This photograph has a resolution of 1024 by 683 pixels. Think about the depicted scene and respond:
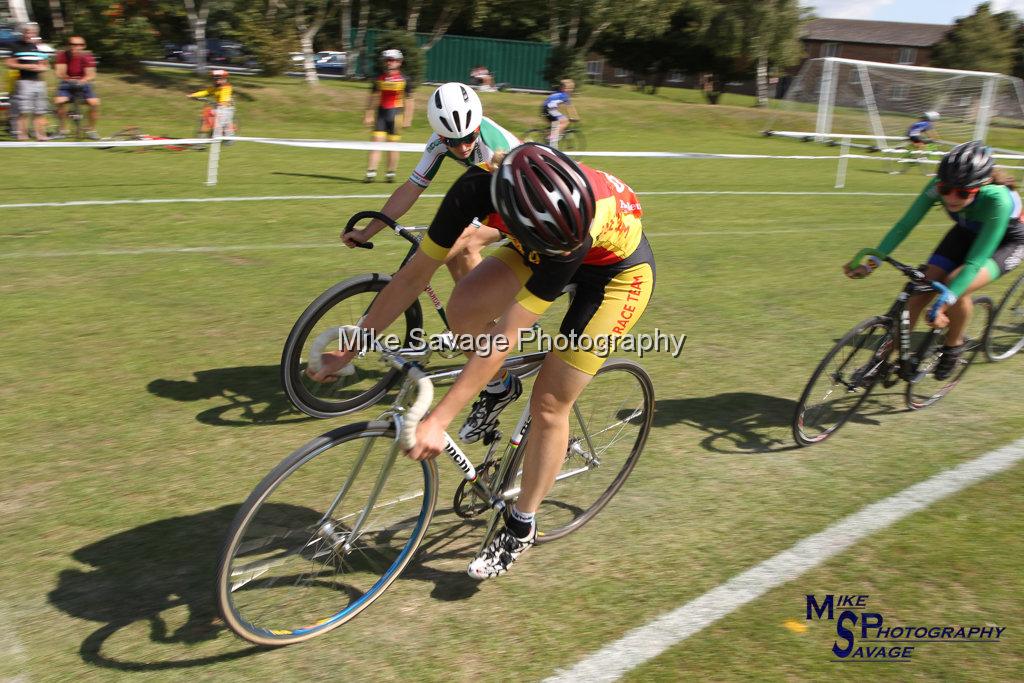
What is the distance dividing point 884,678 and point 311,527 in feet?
7.95

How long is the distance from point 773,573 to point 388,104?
1229 centimetres

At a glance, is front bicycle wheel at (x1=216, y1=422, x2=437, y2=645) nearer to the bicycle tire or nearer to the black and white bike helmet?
the bicycle tire

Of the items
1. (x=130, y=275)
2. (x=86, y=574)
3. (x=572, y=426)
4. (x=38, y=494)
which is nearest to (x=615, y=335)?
(x=572, y=426)

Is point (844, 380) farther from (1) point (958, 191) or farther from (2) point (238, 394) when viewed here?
(2) point (238, 394)

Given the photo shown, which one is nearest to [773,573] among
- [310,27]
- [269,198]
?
[269,198]

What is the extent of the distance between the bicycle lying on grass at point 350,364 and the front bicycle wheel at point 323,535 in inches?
58.3

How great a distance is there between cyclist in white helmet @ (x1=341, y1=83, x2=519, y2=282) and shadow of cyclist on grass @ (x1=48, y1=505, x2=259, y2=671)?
→ 2.04 meters

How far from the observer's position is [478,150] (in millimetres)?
5117

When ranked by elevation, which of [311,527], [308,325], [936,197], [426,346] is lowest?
[311,527]

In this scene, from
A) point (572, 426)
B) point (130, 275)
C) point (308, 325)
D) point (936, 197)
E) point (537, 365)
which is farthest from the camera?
point (130, 275)

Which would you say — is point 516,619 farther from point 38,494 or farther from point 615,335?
point 38,494

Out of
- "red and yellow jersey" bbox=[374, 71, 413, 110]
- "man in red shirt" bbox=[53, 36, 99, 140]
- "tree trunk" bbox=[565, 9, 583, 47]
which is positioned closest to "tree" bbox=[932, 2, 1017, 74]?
"tree trunk" bbox=[565, 9, 583, 47]

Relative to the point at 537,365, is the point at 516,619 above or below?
below

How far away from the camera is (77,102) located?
17.4m
